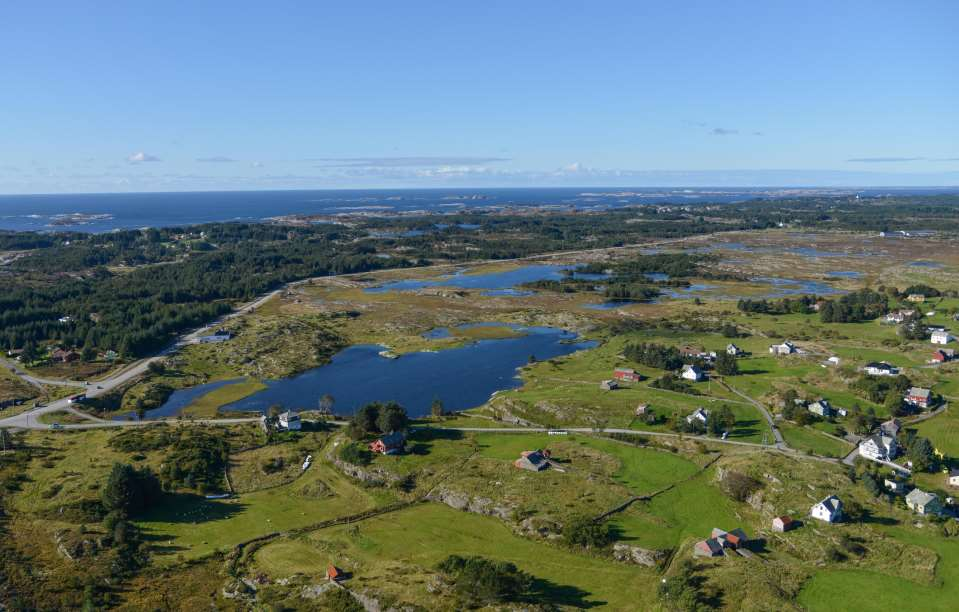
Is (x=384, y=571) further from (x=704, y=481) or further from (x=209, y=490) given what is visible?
(x=704, y=481)

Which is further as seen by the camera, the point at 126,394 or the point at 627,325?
the point at 627,325

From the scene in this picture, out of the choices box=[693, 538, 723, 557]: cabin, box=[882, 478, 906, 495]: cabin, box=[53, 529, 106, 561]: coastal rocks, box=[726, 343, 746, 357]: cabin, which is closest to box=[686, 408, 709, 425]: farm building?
box=[882, 478, 906, 495]: cabin

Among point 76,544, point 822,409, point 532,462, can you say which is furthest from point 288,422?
point 822,409

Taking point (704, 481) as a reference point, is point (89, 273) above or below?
above

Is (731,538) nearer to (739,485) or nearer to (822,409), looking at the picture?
(739,485)

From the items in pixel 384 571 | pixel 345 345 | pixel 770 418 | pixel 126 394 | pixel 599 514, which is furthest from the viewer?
pixel 345 345

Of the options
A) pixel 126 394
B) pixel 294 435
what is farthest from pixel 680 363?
pixel 126 394

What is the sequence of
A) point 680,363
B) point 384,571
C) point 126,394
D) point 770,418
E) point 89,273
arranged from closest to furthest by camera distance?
point 384,571 < point 770,418 < point 126,394 < point 680,363 < point 89,273

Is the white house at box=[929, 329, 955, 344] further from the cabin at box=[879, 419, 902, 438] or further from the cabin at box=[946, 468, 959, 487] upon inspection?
the cabin at box=[946, 468, 959, 487]
